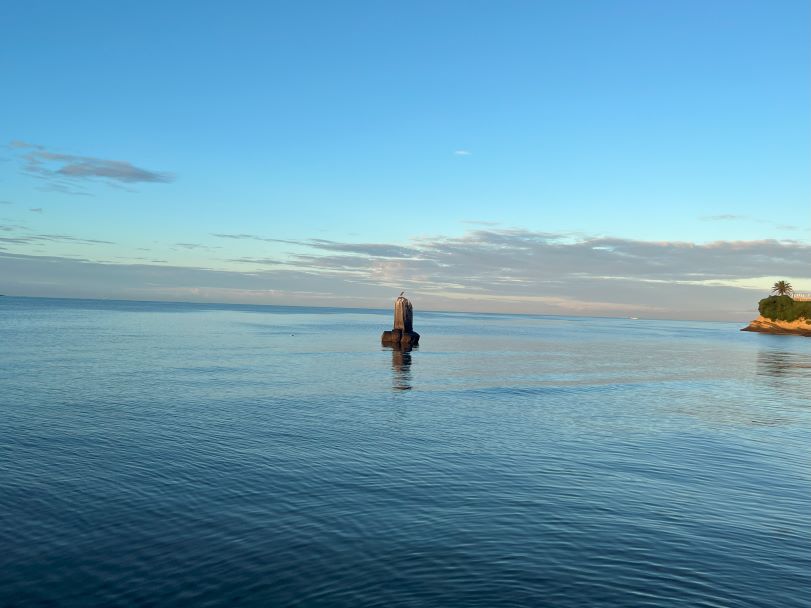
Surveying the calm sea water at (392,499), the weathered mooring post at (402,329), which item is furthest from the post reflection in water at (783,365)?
the weathered mooring post at (402,329)

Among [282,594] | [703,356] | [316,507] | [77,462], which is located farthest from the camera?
[703,356]

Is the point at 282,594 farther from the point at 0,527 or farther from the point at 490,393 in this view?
the point at 490,393

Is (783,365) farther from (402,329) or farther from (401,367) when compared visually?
(401,367)

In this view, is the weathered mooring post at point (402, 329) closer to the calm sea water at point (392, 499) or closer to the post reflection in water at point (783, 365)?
the calm sea water at point (392, 499)

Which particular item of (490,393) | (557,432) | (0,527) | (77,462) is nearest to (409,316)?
(490,393)

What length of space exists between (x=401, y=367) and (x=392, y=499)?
5078 centimetres

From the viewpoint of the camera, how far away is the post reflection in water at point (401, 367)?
2217 inches

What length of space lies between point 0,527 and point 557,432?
27.7 metres

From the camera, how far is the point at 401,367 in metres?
72.8

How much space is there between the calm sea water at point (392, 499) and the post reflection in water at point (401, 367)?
6.01 meters

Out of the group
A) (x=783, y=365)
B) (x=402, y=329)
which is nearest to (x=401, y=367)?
(x=402, y=329)

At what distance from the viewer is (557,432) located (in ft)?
116

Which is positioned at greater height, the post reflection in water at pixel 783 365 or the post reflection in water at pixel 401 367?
the post reflection in water at pixel 783 365

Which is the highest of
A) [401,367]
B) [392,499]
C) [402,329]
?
[402,329]
